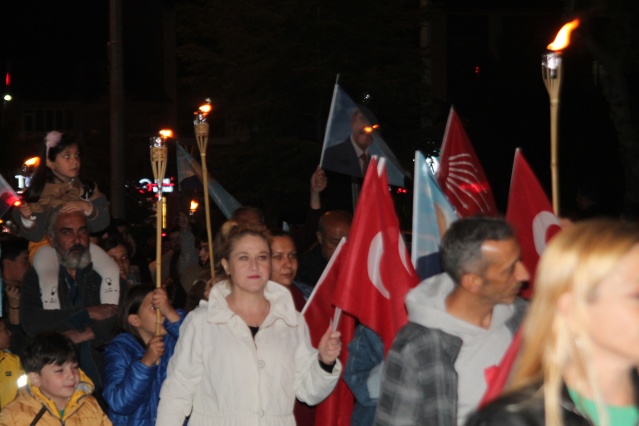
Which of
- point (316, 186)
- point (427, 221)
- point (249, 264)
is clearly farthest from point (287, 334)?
point (316, 186)

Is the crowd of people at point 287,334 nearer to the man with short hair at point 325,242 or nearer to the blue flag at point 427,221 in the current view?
the man with short hair at point 325,242

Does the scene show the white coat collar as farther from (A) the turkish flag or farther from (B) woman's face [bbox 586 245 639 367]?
(B) woman's face [bbox 586 245 639 367]

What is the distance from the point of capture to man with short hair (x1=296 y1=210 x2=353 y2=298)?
8203 millimetres

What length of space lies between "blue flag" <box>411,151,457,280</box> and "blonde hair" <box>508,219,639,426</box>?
13.5 ft

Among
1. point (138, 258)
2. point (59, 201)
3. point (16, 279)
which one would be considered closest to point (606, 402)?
point (59, 201)

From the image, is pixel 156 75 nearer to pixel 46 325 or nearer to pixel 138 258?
pixel 138 258

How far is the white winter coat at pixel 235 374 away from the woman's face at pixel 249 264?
140 millimetres

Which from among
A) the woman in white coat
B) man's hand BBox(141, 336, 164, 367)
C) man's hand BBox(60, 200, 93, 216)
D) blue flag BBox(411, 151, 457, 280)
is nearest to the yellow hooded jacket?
man's hand BBox(141, 336, 164, 367)

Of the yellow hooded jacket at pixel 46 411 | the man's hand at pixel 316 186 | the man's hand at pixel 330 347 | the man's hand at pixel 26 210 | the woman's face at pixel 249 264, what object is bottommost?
the yellow hooded jacket at pixel 46 411

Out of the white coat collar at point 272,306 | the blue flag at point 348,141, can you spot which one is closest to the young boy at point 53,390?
the white coat collar at point 272,306

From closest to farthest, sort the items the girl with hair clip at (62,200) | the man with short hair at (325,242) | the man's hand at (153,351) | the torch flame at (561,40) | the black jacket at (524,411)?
1. the black jacket at (524,411)
2. the man's hand at (153,351)
3. the torch flame at (561,40)
4. the girl with hair clip at (62,200)
5. the man with short hair at (325,242)

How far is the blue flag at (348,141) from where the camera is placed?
947 cm

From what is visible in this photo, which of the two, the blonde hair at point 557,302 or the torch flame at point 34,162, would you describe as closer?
the blonde hair at point 557,302

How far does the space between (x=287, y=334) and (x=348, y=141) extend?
3.95m
